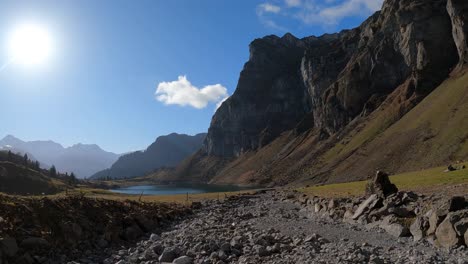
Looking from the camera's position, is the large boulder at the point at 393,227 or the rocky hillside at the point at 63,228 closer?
the rocky hillside at the point at 63,228

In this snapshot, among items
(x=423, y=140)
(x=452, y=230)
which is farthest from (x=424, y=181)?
(x=423, y=140)

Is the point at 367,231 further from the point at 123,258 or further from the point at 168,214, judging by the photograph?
the point at 168,214

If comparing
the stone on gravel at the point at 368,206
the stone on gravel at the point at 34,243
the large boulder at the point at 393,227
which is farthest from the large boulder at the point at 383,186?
the stone on gravel at the point at 34,243

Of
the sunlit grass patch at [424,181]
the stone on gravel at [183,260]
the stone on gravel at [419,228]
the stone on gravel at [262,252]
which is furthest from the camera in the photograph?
the sunlit grass patch at [424,181]

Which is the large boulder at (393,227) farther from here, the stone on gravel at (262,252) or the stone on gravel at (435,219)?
the stone on gravel at (262,252)

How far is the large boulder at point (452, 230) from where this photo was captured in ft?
72.9

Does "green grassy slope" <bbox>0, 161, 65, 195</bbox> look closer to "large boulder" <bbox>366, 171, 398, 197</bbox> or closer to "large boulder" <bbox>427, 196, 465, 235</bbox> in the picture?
"large boulder" <bbox>366, 171, 398, 197</bbox>

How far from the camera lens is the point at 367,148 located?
188 metres

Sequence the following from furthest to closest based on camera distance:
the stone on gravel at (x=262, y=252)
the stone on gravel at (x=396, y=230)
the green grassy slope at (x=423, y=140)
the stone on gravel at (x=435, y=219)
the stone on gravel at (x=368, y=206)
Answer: the green grassy slope at (x=423, y=140)
the stone on gravel at (x=368, y=206)
the stone on gravel at (x=396, y=230)
the stone on gravel at (x=435, y=219)
the stone on gravel at (x=262, y=252)

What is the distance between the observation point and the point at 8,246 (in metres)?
20.9

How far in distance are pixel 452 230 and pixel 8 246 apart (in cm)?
2484

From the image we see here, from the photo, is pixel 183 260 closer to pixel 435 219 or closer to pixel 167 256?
pixel 167 256

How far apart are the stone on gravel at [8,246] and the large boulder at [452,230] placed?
24116 millimetres

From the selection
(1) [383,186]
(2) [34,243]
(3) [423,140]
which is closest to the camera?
(2) [34,243]
